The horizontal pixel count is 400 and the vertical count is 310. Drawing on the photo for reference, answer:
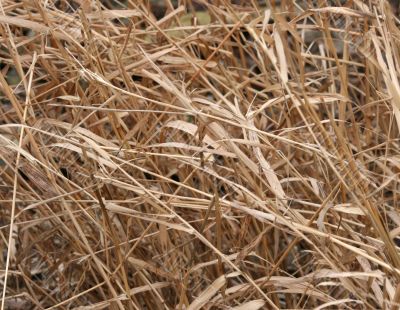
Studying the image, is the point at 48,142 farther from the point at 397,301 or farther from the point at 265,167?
the point at 397,301

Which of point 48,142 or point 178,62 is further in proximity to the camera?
point 48,142

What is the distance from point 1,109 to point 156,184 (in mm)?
306

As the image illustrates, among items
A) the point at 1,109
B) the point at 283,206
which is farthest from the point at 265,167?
the point at 1,109

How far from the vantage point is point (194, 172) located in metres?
1.44

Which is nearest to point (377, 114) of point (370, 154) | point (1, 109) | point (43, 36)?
point (370, 154)

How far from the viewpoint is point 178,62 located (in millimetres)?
1431

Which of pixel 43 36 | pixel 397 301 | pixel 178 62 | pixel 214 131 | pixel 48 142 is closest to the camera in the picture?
pixel 397 301

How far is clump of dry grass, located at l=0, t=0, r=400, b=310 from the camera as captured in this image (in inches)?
44.2

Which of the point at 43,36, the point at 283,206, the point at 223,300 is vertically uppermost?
the point at 43,36

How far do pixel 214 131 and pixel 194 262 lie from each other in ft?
1.12

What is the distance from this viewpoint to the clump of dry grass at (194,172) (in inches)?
44.2

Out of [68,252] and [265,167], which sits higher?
[265,167]

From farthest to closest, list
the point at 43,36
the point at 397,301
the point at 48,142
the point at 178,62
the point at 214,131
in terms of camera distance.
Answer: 1. the point at 48,142
2. the point at 178,62
3. the point at 43,36
4. the point at 214,131
5. the point at 397,301

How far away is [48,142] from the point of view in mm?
1564
